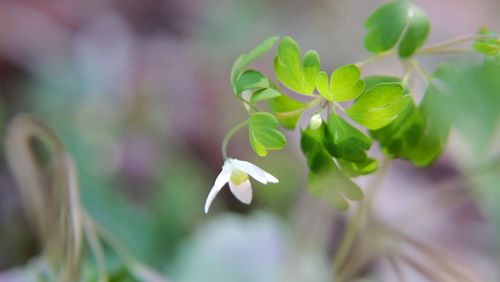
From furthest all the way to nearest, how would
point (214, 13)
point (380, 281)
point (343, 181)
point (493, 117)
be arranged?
point (214, 13) < point (380, 281) < point (343, 181) < point (493, 117)

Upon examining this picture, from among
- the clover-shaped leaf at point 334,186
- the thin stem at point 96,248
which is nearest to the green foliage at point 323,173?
the clover-shaped leaf at point 334,186

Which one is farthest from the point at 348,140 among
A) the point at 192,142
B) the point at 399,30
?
the point at 192,142

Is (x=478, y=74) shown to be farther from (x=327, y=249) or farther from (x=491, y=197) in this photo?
(x=327, y=249)

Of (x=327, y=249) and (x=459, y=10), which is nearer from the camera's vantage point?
(x=327, y=249)

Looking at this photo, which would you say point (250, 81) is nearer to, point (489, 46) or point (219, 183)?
point (219, 183)

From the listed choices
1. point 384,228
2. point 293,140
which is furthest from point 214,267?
point 293,140

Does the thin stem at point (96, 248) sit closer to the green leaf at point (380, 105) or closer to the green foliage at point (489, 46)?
the green leaf at point (380, 105)

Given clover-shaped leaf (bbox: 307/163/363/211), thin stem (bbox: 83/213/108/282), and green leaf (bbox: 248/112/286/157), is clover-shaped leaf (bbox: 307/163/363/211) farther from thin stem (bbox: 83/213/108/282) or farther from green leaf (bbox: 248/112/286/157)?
thin stem (bbox: 83/213/108/282)
